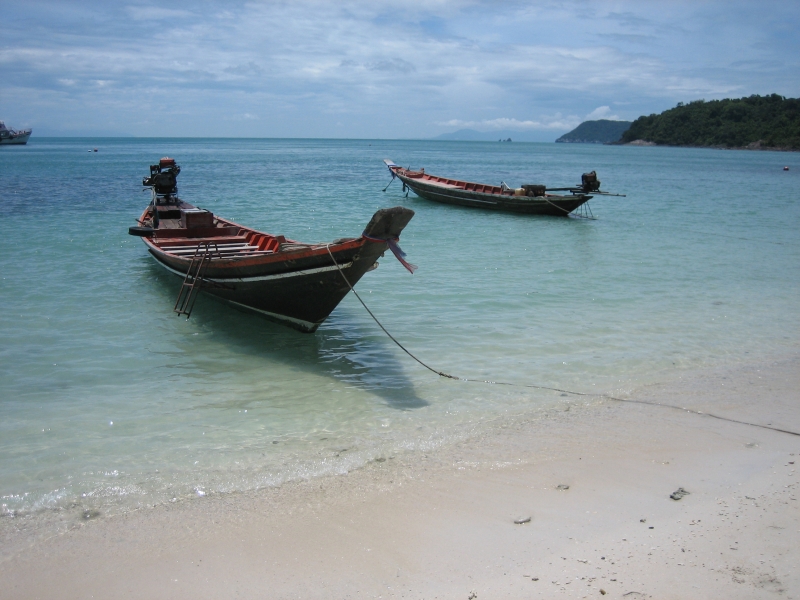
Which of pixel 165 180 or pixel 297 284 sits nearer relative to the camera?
pixel 297 284

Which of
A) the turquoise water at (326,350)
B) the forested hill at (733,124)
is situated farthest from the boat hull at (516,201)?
the forested hill at (733,124)

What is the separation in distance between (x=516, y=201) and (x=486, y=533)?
1917 cm

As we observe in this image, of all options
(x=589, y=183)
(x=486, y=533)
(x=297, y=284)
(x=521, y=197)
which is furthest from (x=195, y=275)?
(x=589, y=183)

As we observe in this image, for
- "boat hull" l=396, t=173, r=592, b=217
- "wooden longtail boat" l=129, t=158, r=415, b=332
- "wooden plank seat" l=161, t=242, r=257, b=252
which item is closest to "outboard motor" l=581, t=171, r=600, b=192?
"boat hull" l=396, t=173, r=592, b=217

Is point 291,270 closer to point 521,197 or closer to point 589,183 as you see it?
point 521,197

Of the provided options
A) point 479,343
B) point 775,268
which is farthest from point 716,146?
point 479,343

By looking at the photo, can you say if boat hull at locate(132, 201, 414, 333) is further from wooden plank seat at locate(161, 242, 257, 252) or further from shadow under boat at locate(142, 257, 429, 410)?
shadow under boat at locate(142, 257, 429, 410)

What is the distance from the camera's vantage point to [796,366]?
295 inches

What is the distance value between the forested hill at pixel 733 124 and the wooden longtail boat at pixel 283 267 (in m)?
116

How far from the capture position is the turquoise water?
208 inches

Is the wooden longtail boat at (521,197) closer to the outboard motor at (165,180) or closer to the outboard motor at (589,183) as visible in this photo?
the outboard motor at (589,183)

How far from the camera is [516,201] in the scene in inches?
877

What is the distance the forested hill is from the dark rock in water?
119 m

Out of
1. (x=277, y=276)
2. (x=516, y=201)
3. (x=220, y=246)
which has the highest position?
(x=516, y=201)
